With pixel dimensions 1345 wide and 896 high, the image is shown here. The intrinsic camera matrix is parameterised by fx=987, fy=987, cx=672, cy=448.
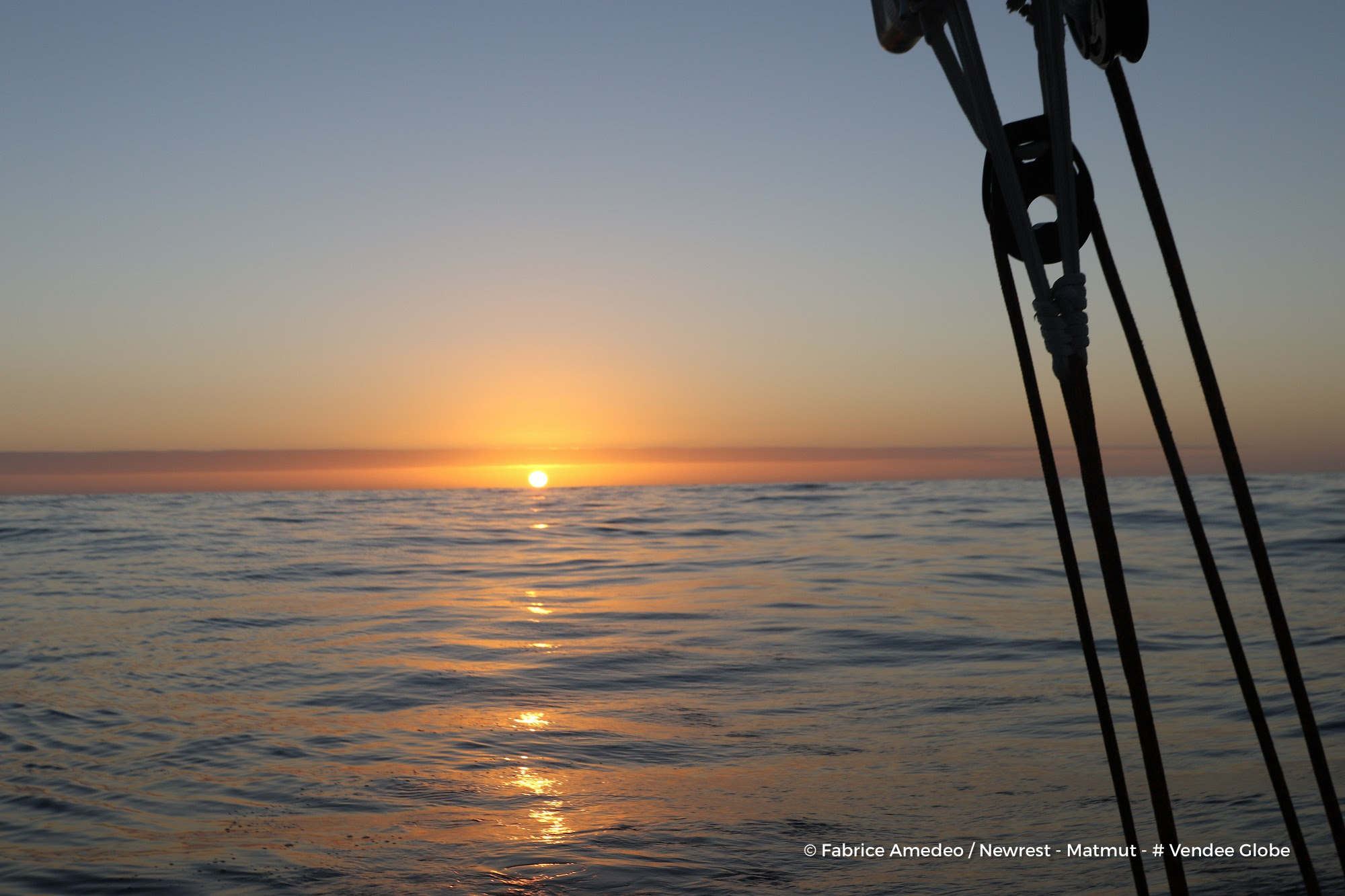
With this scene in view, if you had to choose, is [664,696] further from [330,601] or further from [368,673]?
[330,601]

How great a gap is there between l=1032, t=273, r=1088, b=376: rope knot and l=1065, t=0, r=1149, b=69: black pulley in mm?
432

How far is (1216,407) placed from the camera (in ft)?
6.71

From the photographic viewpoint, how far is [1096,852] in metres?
5.02

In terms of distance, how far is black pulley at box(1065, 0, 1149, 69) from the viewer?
1.69 meters

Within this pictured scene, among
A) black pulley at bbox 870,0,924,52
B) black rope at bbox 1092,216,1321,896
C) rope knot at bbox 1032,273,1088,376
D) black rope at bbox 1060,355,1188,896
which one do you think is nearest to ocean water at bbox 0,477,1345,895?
black rope at bbox 1092,216,1321,896

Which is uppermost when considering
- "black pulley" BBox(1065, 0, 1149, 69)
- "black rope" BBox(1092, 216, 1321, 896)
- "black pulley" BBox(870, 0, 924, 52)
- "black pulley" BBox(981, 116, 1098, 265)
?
"black pulley" BBox(870, 0, 924, 52)

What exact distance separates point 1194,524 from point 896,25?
111 cm

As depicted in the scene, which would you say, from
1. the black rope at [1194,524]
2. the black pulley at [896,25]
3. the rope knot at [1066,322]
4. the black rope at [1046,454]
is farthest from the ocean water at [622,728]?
the black pulley at [896,25]

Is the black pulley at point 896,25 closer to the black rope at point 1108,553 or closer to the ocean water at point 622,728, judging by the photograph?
the black rope at point 1108,553

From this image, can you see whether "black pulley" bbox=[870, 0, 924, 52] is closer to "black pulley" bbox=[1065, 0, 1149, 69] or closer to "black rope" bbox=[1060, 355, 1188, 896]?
"black pulley" bbox=[1065, 0, 1149, 69]

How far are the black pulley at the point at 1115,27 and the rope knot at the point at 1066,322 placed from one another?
17.0 inches

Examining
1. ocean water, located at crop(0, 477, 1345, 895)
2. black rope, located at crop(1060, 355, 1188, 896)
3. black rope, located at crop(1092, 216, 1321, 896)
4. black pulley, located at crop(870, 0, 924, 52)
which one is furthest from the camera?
ocean water, located at crop(0, 477, 1345, 895)

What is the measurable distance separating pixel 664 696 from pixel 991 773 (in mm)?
3221

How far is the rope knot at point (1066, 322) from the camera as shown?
165 cm
